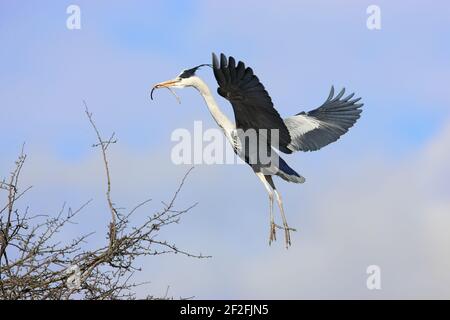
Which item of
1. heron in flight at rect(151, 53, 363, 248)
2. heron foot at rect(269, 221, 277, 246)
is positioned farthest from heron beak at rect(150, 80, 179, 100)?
heron foot at rect(269, 221, 277, 246)

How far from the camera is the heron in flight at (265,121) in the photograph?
7250 mm

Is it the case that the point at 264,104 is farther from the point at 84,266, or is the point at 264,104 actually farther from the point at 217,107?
the point at 84,266

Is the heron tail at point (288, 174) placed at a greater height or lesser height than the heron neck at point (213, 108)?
lesser

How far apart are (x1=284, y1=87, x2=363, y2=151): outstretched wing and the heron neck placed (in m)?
0.66

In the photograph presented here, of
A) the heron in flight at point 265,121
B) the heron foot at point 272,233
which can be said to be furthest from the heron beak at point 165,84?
the heron foot at point 272,233

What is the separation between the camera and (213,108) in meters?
8.35

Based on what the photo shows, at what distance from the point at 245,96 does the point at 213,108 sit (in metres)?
1.02

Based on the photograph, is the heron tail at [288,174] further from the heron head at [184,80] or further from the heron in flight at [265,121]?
the heron head at [184,80]

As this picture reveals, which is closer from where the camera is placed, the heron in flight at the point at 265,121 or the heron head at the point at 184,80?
the heron in flight at the point at 265,121

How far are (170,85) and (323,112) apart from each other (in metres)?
1.74

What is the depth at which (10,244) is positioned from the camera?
5.69 m

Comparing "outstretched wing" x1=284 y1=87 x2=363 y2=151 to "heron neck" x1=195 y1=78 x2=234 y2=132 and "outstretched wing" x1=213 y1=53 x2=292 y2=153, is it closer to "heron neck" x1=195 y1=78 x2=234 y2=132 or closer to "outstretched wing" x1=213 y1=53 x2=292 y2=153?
"heron neck" x1=195 y1=78 x2=234 y2=132

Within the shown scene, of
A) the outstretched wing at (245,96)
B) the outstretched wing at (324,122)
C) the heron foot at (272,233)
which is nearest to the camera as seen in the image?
the outstretched wing at (245,96)
